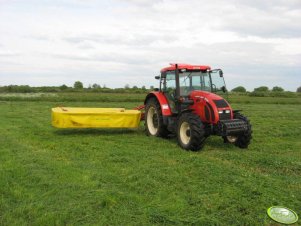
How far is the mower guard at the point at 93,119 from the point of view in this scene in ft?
34.9

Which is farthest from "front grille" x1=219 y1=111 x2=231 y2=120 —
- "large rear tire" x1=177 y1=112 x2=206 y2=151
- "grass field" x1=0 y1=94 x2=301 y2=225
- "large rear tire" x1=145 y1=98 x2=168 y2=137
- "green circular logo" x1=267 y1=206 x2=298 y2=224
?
"green circular logo" x1=267 y1=206 x2=298 y2=224

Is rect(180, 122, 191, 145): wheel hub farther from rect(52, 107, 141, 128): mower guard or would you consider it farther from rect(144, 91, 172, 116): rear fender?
rect(52, 107, 141, 128): mower guard

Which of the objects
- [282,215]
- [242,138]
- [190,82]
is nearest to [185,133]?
[242,138]

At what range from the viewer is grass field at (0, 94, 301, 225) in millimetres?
4785

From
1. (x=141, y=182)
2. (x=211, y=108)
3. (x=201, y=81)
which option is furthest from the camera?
(x=201, y=81)

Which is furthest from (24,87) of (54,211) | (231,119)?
(54,211)

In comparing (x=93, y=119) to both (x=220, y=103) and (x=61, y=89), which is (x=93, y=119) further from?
(x=61, y=89)

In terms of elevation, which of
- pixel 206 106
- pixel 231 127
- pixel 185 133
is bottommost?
pixel 185 133

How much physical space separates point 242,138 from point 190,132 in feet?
4.64

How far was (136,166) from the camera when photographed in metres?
7.18

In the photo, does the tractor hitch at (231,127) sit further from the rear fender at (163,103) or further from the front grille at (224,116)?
the rear fender at (163,103)

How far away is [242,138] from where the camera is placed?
9.31 m

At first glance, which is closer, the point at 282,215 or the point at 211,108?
the point at 282,215

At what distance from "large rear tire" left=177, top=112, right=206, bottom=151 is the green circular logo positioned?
3.70m
